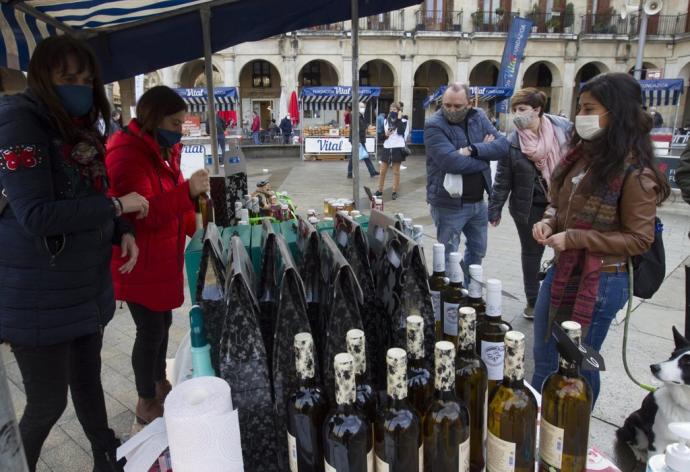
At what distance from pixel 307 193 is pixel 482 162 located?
23.9ft

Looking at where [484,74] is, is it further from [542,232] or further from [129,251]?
[129,251]

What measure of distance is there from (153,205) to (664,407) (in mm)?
2470

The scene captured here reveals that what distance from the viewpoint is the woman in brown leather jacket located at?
199cm

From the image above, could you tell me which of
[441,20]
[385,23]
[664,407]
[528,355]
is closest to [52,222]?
[664,407]

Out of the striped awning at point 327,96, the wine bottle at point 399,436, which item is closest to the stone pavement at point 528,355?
the wine bottle at point 399,436

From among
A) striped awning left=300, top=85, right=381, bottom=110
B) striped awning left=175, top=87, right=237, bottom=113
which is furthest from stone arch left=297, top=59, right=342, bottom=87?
striped awning left=175, top=87, right=237, bottom=113

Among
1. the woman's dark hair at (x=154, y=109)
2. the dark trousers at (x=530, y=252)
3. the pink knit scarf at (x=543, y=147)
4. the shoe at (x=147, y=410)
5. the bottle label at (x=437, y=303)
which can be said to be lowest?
the shoe at (x=147, y=410)

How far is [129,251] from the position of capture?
2.17 m

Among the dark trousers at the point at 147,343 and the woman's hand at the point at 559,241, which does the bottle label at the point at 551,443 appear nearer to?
the woman's hand at the point at 559,241

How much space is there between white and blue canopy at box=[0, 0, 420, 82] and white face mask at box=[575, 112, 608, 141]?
67.4 inches

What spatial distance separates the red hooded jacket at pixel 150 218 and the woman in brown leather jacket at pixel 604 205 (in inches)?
71.9

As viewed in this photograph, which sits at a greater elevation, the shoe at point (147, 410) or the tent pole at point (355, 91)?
the tent pole at point (355, 91)

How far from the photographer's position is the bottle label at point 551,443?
120 cm

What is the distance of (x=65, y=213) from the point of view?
1708 millimetres
